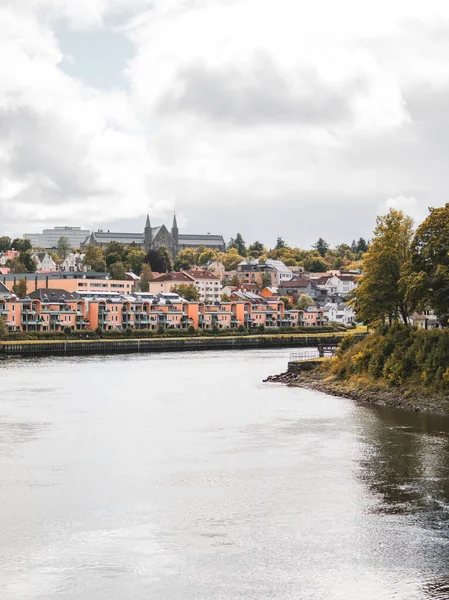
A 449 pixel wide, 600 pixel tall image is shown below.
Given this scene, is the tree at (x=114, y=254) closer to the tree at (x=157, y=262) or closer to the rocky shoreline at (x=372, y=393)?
the tree at (x=157, y=262)

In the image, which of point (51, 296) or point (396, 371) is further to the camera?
point (51, 296)

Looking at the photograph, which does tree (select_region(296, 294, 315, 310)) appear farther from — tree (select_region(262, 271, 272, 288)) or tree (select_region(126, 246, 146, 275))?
tree (select_region(126, 246, 146, 275))

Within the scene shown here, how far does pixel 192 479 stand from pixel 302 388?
79.9ft

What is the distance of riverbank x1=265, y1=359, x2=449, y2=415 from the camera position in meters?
38.3

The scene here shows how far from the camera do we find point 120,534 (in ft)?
67.2

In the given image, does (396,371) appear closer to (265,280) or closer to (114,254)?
(265,280)

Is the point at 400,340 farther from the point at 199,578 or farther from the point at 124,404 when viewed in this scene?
the point at 199,578

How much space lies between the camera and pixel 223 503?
23.1 m

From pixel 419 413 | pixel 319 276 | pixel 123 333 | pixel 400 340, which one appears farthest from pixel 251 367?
pixel 319 276

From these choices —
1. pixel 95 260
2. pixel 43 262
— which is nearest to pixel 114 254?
pixel 95 260

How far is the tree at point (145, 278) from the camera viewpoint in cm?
15098

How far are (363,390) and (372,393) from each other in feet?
3.50

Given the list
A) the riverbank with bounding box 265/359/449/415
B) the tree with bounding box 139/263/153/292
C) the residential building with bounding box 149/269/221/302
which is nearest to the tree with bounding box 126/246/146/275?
the tree with bounding box 139/263/153/292

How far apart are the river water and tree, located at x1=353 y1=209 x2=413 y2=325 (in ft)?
39.2
